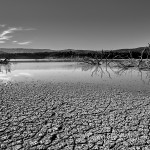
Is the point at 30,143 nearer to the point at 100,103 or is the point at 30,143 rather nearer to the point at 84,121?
the point at 84,121

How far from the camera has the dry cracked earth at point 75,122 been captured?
6.85ft

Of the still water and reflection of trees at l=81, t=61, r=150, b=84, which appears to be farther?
reflection of trees at l=81, t=61, r=150, b=84

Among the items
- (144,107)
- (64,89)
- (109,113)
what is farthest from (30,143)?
(64,89)

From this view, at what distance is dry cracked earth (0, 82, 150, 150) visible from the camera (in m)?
2.09

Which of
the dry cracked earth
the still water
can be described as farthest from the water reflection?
the dry cracked earth

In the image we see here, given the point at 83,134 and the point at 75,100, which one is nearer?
the point at 83,134

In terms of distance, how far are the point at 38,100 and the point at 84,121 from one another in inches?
55.0

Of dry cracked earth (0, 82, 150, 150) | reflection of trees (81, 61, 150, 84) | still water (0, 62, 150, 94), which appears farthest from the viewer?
reflection of trees (81, 61, 150, 84)

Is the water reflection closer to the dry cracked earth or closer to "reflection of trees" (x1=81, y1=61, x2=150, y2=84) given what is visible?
"reflection of trees" (x1=81, y1=61, x2=150, y2=84)

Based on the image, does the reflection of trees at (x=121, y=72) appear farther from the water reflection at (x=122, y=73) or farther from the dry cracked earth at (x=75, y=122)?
the dry cracked earth at (x=75, y=122)

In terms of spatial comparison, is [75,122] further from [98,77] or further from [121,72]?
[121,72]

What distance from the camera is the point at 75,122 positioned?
8.72 feet

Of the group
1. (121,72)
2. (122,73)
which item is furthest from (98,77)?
(121,72)

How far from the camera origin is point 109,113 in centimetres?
297
